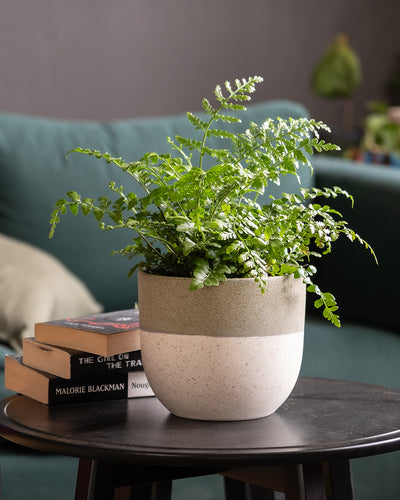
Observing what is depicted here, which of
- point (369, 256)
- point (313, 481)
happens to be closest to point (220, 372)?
point (313, 481)

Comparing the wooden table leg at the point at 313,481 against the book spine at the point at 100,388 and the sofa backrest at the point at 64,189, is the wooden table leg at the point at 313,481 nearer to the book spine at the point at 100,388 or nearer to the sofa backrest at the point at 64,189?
the book spine at the point at 100,388

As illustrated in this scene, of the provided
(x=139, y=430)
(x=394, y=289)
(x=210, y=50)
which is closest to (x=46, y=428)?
(x=139, y=430)

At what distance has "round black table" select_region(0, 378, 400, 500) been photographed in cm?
75

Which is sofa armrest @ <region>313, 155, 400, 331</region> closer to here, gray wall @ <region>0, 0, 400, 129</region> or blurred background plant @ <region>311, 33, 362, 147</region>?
blurred background plant @ <region>311, 33, 362, 147</region>

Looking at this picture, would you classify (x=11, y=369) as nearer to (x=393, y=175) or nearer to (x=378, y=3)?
(x=393, y=175)

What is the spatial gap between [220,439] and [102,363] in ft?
0.76

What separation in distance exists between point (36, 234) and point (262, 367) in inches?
41.1

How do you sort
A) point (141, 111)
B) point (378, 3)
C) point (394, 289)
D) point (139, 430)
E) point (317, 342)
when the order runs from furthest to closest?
1. point (378, 3)
2. point (141, 111)
3. point (394, 289)
4. point (317, 342)
5. point (139, 430)

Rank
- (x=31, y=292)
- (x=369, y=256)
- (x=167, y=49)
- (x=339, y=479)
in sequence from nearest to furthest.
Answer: (x=339, y=479) < (x=31, y=292) < (x=369, y=256) < (x=167, y=49)

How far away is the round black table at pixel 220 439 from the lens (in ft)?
2.46

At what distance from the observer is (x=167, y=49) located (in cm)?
363

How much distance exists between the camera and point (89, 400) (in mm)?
966

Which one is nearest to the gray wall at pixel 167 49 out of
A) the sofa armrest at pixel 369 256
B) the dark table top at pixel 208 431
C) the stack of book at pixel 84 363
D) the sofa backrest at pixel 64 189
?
the sofa backrest at pixel 64 189

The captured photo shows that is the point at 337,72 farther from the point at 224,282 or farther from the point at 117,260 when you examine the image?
the point at 224,282
